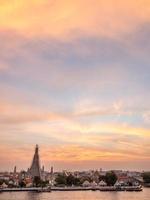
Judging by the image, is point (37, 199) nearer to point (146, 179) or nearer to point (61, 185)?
point (61, 185)

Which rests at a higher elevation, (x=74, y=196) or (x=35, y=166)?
(x=35, y=166)

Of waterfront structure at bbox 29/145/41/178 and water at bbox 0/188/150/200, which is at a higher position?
waterfront structure at bbox 29/145/41/178

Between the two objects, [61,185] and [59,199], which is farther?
[61,185]

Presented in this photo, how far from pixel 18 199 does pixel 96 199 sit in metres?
12.1

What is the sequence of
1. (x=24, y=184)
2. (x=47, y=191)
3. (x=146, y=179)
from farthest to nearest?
(x=146, y=179)
(x=24, y=184)
(x=47, y=191)

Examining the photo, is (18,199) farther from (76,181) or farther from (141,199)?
(76,181)

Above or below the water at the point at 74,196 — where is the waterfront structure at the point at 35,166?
above

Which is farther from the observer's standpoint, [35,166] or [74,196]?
[35,166]

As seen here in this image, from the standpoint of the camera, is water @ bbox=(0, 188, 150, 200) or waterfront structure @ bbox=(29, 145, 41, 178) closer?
water @ bbox=(0, 188, 150, 200)

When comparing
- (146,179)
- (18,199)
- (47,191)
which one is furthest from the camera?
(146,179)

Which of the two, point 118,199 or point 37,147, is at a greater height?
point 37,147

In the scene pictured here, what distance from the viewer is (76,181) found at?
12988cm

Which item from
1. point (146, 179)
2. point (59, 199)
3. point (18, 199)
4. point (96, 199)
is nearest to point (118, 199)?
point (96, 199)

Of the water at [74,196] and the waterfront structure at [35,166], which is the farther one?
the waterfront structure at [35,166]
